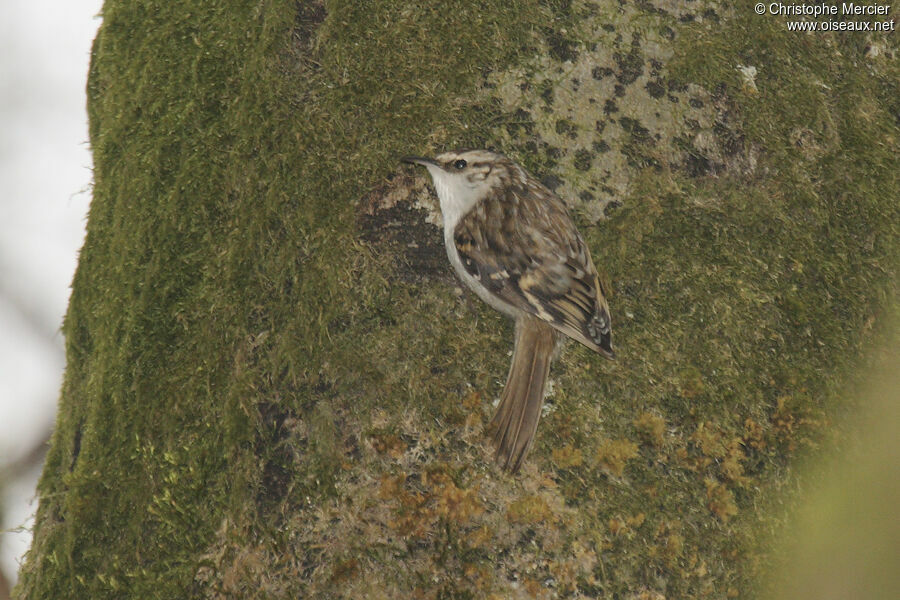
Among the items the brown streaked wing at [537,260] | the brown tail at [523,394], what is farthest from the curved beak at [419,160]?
the brown tail at [523,394]

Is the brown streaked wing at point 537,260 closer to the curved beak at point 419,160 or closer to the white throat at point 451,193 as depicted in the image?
the white throat at point 451,193

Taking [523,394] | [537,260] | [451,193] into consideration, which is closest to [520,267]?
[537,260]

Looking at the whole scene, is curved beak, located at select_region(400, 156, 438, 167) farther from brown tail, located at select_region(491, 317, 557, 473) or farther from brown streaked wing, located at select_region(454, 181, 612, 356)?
brown tail, located at select_region(491, 317, 557, 473)

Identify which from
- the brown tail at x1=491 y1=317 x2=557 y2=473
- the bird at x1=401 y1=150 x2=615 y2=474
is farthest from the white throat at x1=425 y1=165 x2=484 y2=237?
the brown tail at x1=491 y1=317 x2=557 y2=473

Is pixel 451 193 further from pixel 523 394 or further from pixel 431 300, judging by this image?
pixel 523 394

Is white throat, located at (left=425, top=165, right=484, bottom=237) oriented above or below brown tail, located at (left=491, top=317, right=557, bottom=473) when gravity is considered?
above

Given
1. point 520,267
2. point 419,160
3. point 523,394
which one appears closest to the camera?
point 523,394
